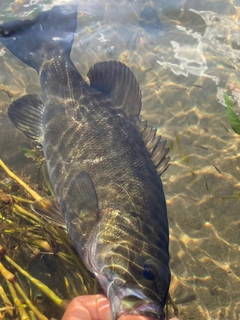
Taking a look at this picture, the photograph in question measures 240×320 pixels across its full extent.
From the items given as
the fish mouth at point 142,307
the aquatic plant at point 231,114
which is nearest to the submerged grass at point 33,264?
the fish mouth at point 142,307

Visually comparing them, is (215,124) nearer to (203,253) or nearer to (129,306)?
(203,253)

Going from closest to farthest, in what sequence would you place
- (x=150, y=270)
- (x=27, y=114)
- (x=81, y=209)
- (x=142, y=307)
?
1. (x=142, y=307)
2. (x=150, y=270)
3. (x=81, y=209)
4. (x=27, y=114)

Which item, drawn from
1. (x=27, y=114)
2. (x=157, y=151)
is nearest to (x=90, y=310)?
(x=157, y=151)

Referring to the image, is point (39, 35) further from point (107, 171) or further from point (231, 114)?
point (231, 114)

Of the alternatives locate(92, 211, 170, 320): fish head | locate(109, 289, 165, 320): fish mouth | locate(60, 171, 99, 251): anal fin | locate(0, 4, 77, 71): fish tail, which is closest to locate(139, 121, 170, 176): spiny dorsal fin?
locate(60, 171, 99, 251): anal fin

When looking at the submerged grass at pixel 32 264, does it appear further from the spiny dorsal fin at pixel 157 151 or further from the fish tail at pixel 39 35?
the fish tail at pixel 39 35
